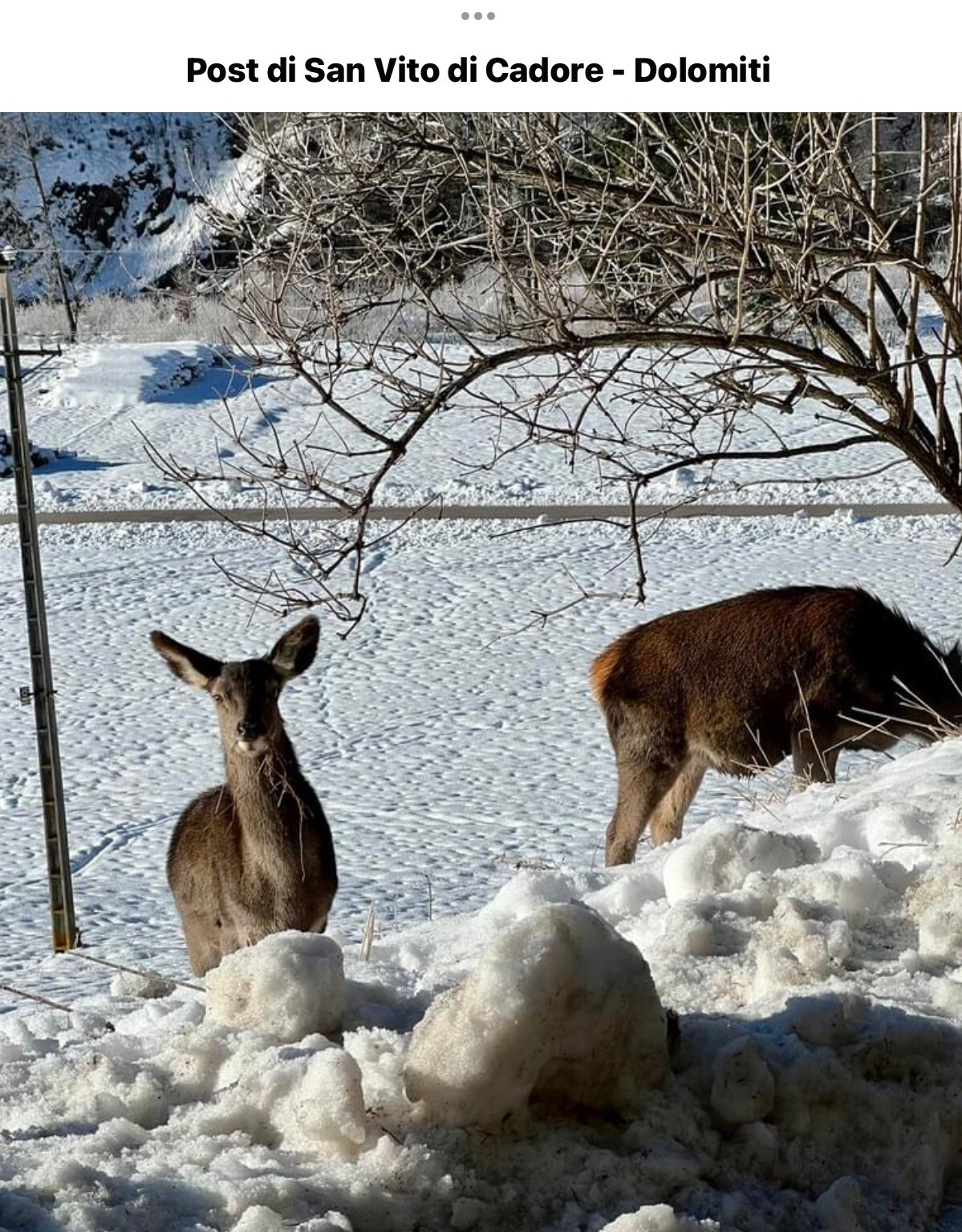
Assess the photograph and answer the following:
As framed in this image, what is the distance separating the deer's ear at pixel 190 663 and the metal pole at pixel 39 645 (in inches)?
81.3

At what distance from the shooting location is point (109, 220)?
47625mm

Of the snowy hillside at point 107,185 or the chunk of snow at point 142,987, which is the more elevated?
the snowy hillside at point 107,185

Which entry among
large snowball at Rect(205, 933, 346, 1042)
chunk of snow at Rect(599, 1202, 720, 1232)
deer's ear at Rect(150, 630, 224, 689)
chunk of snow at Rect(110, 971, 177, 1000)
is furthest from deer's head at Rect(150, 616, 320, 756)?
chunk of snow at Rect(599, 1202, 720, 1232)

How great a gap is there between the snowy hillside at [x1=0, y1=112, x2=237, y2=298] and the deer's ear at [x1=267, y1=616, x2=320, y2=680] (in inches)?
1354

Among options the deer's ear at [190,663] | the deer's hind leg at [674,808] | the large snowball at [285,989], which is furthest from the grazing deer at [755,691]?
the large snowball at [285,989]

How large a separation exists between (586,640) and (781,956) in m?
12.2

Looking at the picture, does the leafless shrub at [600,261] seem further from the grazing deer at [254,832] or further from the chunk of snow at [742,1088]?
the chunk of snow at [742,1088]

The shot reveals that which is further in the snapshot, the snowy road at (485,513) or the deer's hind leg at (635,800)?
the snowy road at (485,513)

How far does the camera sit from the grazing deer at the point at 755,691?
28.5ft

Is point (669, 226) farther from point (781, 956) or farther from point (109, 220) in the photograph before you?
point (109, 220)

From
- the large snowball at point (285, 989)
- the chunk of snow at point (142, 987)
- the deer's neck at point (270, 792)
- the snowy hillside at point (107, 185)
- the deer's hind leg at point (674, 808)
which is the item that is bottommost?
the deer's hind leg at point (674, 808)

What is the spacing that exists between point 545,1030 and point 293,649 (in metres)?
4.17

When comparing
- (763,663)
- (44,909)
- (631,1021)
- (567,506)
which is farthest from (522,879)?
(567,506)

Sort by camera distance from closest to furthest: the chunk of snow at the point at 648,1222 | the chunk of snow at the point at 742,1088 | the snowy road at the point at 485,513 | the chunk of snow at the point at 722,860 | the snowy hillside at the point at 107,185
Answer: the chunk of snow at the point at 648,1222, the chunk of snow at the point at 742,1088, the chunk of snow at the point at 722,860, the snowy road at the point at 485,513, the snowy hillside at the point at 107,185
